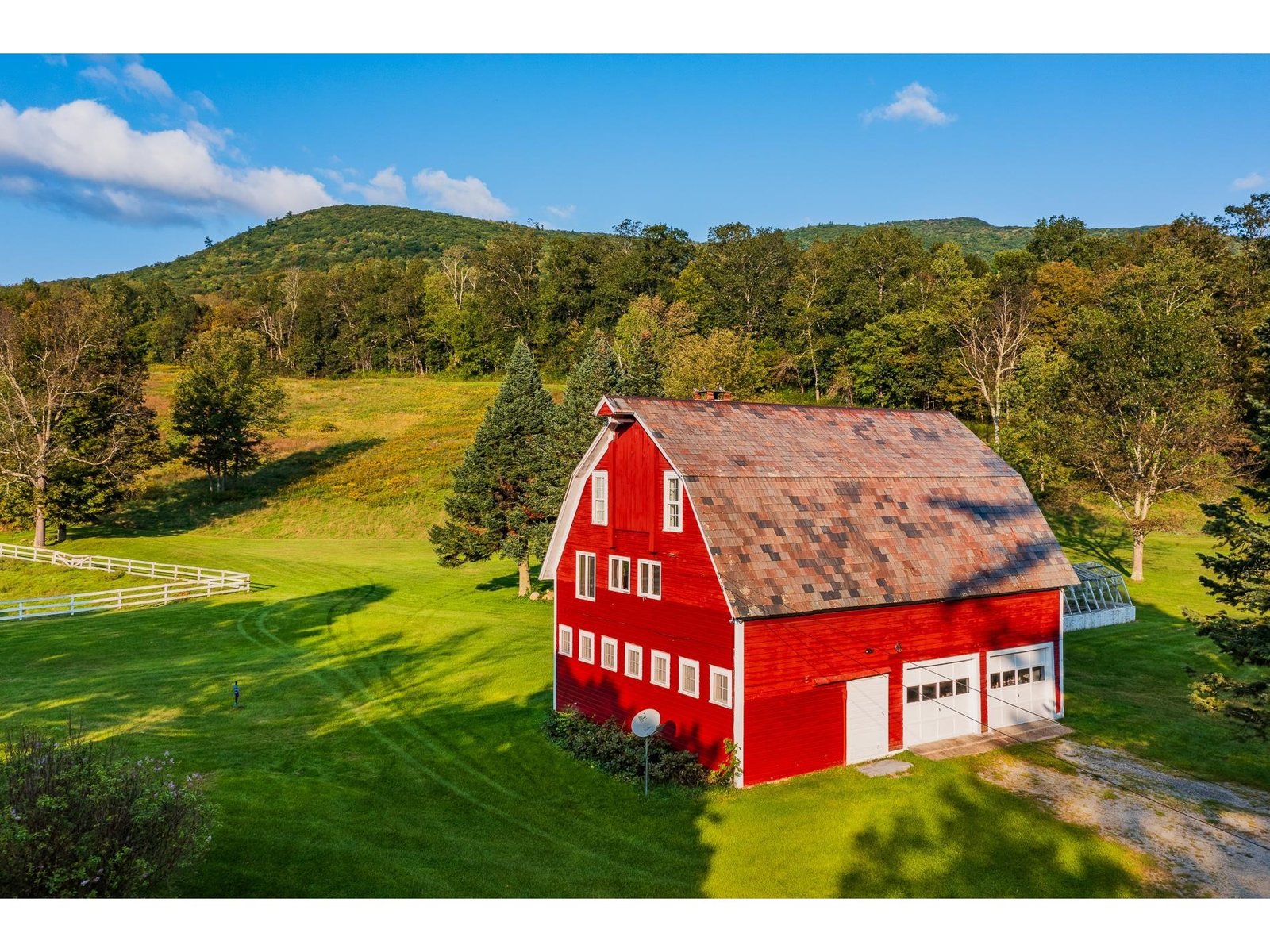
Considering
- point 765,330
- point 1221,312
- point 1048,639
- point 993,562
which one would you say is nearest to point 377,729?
point 993,562

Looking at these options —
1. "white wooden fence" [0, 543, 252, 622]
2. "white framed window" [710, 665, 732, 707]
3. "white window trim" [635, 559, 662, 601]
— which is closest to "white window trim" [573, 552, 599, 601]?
"white window trim" [635, 559, 662, 601]

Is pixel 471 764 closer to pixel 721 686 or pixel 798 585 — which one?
pixel 721 686

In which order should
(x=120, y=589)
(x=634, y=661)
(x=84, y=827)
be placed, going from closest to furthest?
(x=84, y=827)
(x=634, y=661)
(x=120, y=589)

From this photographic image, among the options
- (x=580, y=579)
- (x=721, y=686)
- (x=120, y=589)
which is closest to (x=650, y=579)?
(x=580, y=579)

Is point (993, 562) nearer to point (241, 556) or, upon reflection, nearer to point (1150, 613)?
point (1150, 613)

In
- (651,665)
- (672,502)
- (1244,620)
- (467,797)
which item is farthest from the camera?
(651,665)

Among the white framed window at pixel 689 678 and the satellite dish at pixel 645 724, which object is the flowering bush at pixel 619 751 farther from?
the white framed window at pixel 689 678

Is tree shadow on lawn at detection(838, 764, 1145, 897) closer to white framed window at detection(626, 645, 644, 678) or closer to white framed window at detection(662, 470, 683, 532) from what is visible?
white framed window at detection(626, 645, 644, 678)
